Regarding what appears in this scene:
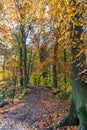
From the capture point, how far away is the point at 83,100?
755cm

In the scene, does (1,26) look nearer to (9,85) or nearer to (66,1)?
(9,85)

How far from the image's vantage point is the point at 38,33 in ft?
73.4

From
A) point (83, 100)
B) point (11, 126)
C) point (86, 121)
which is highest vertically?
point (83, 100)

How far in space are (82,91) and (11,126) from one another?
4117 millimetres

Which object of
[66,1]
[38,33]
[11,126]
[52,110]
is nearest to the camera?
[66,1]

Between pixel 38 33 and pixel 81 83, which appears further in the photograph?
pixel 38 33

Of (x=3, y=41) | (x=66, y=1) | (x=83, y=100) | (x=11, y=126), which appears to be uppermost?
(x=3, y=41)

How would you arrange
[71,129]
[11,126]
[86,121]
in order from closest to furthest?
[86,121], [71,129], [11,126]

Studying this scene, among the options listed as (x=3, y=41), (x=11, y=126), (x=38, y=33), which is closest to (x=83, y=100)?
(x=11, y=126)

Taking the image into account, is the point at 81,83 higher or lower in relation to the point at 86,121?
higher

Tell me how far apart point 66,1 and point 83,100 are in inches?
147

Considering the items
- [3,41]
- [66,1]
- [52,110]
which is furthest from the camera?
[3,41]

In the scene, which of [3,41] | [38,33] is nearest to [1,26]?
[3,41]

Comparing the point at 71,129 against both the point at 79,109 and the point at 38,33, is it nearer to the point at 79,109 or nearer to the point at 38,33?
the point at 79,109
